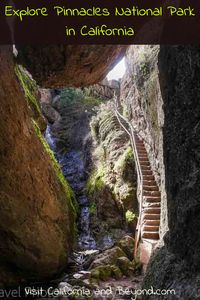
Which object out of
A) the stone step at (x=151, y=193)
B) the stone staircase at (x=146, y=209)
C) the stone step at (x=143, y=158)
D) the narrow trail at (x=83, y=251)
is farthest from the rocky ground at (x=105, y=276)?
the stone step at (x=143, y=158)

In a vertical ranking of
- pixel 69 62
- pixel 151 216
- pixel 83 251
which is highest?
pixel 69 62

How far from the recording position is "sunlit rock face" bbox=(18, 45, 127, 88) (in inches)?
309

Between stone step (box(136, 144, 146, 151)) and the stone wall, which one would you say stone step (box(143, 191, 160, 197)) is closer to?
the stone wall

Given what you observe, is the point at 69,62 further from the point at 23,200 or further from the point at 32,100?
the point at 32,100

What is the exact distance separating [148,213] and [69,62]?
4.95m

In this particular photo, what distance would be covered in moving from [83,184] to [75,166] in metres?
1.99

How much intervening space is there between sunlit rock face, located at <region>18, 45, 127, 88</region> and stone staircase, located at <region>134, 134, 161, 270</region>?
12.6ft

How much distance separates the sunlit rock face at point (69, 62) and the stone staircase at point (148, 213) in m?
3.85

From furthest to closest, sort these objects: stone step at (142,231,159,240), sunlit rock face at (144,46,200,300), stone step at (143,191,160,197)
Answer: stone step at (143,191,160,197) → stone step at (142,231,159,240) → sunlit rock face at (144,46,200,300)

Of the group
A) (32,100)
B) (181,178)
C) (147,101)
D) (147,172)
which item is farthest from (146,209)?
(32,100)

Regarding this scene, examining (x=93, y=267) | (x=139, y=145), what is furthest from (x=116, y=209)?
(x=93, y=267)

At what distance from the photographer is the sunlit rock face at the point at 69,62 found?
309 inches

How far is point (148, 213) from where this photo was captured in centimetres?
970

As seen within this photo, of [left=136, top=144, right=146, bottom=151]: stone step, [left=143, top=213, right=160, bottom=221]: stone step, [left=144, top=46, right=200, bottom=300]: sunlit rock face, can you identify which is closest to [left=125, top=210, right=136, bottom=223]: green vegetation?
[left=143, top=213, right=160, bottom=221]: stone step
